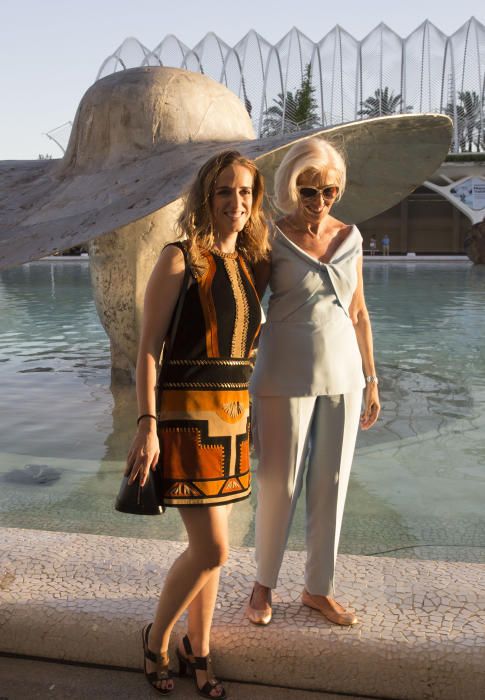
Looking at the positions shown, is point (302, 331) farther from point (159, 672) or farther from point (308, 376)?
point (159, 672)

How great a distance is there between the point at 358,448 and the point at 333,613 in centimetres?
311

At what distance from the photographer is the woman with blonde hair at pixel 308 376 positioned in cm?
221

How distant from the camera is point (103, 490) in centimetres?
453

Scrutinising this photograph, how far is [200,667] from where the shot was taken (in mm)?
2129

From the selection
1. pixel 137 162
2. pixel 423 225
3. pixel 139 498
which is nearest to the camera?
pixel 139 498

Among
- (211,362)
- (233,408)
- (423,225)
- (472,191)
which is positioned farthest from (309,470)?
(423,225)

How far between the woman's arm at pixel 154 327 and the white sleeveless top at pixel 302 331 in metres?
0.35

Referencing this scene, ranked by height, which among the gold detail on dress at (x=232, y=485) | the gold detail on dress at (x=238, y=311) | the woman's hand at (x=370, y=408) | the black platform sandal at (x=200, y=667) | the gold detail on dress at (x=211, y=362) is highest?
the gold detail on dress at (x=238, y=311)

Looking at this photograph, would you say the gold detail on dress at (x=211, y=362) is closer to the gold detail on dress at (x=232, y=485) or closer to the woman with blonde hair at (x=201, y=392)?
the woman with blonde hair at (x=201, y=392)

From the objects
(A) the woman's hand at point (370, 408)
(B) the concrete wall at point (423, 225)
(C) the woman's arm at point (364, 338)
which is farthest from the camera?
(B) the concrete wall at point (423, 225)

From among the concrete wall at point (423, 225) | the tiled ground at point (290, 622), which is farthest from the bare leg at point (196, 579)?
the concrete wall at point (423, 225)

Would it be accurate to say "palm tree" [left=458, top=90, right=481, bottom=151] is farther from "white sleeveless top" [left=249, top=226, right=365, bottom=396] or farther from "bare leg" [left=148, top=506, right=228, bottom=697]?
"bare leg" [left=148, top=506, right=228, bottom=697]

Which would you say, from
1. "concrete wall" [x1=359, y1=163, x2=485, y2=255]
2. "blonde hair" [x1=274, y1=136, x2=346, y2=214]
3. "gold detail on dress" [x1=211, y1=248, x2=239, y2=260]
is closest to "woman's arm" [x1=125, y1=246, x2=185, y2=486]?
"gold detail on dress" [x1=211, y1=248, x2=239, y2=260]

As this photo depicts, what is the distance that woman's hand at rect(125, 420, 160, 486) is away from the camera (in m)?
1.93
